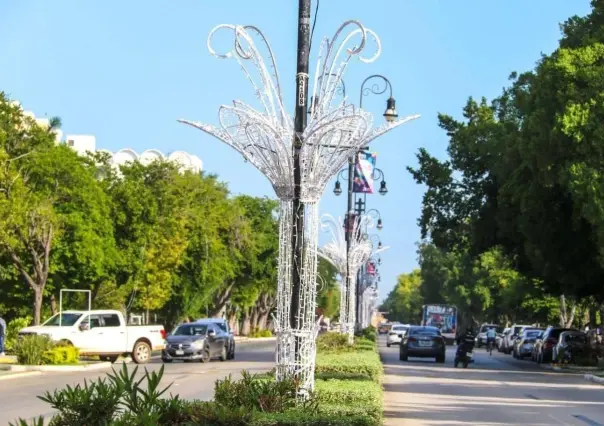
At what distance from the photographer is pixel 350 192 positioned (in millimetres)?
42156

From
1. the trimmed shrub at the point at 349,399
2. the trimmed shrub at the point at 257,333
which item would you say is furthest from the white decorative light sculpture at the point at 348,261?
the trimmed shrub at the point at 257,333

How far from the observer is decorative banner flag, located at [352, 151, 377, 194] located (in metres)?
38.0

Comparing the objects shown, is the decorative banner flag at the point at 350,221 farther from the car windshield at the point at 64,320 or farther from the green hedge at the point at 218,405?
the green hedge at the point at 218,405

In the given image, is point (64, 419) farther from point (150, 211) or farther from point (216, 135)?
point (150, 211)

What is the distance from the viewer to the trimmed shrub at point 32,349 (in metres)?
34.3

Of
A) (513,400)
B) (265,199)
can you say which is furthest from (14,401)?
(265,199)

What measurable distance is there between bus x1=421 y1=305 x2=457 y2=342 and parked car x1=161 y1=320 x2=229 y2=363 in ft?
163

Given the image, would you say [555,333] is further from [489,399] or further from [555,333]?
[489,399]

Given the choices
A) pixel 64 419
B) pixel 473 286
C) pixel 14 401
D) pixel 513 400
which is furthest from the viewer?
pixel 473 286

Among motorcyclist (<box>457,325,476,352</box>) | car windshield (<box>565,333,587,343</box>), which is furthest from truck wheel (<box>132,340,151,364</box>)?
car windshield (<box>565,333,587,343</box>)

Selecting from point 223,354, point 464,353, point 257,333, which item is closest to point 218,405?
point 464,353

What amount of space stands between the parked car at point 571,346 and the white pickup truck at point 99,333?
16.6 metres

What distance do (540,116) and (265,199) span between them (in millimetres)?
51664

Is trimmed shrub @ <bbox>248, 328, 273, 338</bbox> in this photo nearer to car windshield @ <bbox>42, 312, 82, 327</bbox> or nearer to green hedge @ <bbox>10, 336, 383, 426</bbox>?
car windshield @ <bbox>42, 312, 82, 327</bbox>
